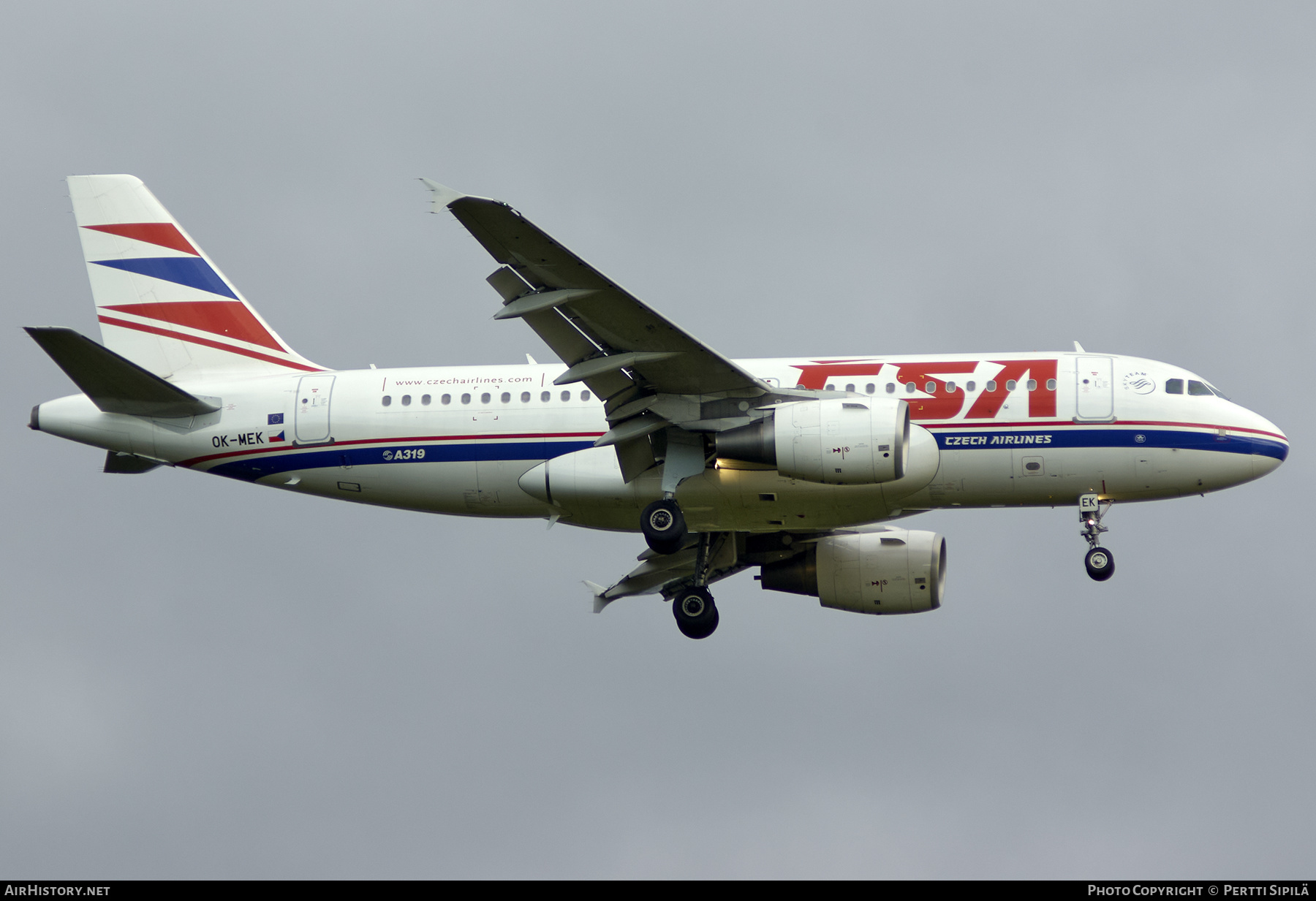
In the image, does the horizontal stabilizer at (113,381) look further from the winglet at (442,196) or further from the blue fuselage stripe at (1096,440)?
the blue fuselage stripe at (1096,440)

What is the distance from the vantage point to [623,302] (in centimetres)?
3288

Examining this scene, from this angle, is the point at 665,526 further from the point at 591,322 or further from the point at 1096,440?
the point at 1096,440

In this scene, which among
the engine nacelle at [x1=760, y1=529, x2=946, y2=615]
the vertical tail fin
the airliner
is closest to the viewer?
the airliner

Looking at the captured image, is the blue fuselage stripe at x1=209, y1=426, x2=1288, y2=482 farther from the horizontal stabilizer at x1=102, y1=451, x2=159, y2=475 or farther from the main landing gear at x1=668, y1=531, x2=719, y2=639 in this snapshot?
the main landing gear at x1=668, y1=531, x2=719, y2=639

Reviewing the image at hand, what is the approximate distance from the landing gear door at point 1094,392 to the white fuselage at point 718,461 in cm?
3

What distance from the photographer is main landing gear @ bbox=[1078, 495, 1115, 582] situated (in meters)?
36.2

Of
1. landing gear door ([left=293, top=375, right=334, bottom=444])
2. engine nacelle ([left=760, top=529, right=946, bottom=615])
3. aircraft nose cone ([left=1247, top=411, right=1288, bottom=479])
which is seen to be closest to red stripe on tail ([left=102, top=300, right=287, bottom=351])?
landing gear door ([left=293, top=375, right=334, bottom=444])

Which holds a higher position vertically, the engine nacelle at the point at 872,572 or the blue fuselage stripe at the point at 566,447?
the blue fuselage stripe at the point at 566,447

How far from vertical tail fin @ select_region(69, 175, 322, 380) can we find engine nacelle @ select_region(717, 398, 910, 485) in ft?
41.2

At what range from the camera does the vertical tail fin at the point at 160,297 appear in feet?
134

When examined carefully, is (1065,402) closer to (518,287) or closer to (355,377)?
(518,287)

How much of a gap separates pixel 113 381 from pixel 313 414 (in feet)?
14.6

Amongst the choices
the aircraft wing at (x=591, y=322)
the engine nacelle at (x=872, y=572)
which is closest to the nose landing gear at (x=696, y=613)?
the engine nacelle at (x=872, y=572)
